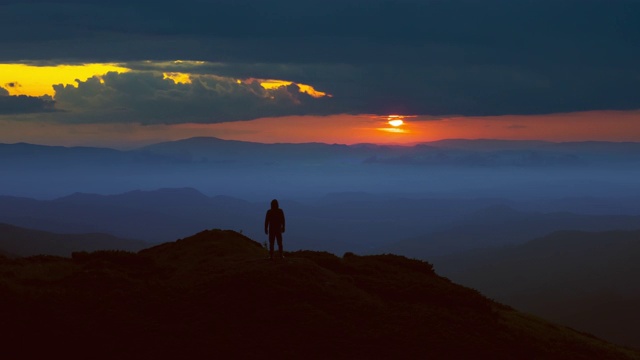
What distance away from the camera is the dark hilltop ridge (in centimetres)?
3086

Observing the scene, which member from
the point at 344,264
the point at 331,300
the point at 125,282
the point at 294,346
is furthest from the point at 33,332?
the point at 344,264

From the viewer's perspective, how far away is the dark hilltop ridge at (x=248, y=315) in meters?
30.9

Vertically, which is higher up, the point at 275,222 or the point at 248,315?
the point at 275,222

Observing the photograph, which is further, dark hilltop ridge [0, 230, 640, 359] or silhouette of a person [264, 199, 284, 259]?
silhouette of a person [264, 199, 284, 259]

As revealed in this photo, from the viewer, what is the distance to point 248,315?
33.4m

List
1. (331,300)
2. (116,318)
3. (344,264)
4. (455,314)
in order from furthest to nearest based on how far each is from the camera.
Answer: (344,264) → (455,314) → (331,300) → (116,318)

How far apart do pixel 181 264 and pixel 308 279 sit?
13.3 m

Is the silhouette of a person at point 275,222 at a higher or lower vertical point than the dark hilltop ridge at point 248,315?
higher

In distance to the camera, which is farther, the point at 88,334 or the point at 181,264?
the point at 181,264

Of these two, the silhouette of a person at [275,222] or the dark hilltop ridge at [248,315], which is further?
the silhouette of a person at [275,222]

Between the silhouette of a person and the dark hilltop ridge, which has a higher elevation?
the silhouette of a person

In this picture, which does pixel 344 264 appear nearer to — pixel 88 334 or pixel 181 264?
pixel 181 264

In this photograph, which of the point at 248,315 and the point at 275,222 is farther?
the point at 275,222

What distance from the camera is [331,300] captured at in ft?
118
